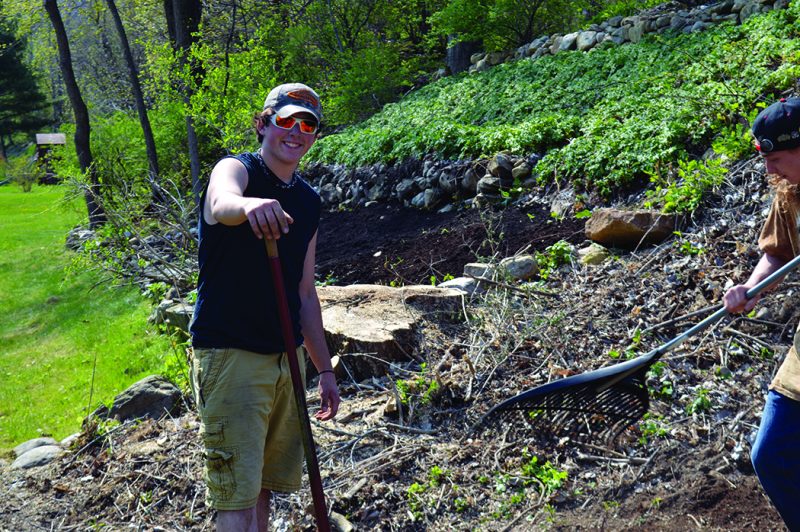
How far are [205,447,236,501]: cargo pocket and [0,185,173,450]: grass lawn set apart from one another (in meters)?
3.31

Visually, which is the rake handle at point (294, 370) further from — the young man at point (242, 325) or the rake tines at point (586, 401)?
the rake tines at point (586, 401)

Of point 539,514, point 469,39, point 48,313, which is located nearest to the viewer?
point 539,514

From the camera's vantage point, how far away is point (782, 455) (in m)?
2.57

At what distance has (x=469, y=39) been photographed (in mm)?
14031

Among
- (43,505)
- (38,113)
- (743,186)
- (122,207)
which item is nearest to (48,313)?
(122,207)

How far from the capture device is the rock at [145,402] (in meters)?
5.34

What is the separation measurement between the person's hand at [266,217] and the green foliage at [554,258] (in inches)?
145

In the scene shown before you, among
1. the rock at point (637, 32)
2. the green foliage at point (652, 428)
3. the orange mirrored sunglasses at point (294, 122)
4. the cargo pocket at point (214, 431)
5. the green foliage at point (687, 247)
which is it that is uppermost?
the rock at point (637, 32)

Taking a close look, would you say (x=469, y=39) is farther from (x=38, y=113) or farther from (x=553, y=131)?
(x=38, y=113)

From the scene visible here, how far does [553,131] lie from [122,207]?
5157mm

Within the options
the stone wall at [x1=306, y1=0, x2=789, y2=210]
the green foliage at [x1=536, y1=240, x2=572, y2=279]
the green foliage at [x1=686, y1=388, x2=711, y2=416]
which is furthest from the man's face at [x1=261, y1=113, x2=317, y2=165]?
the stone wall at [x1=306, y1=0, x2=789, y2=210]

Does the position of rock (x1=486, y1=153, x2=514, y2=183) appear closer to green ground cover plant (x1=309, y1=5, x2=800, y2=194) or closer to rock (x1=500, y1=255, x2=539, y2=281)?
green ground cover plant (x1=309, y1=5, x2=800, y2=194)

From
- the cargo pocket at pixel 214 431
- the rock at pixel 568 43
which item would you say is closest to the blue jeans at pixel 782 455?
the cargo pocket at pixel 214 431

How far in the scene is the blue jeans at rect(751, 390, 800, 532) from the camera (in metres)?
2.56
